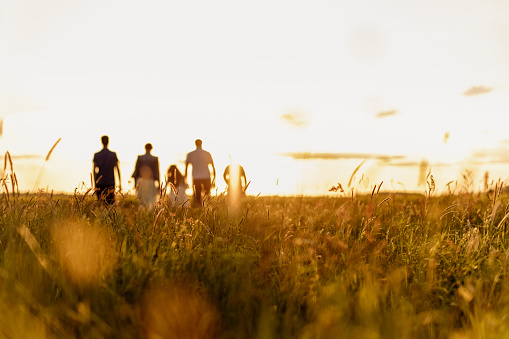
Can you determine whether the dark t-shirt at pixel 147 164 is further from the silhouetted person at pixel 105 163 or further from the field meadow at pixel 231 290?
the field meadow at pixel 231 290

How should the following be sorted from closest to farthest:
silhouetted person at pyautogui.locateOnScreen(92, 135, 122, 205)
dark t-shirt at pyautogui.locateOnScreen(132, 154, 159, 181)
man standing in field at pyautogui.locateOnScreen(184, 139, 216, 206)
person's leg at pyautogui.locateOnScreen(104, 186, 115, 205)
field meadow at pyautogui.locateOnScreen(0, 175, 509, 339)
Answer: field meadow at pyautogui.locateOnScreen(0, 175, 509, 339) → person's leg at pyautogui.locateOnScreen(104, 186, 115, 205) → silhouetted person at pyautogui.locateOnScreen(92, 135, 122, 205) → dark t-shirt at pyautogui.locateOnScreen(132, 154, 159, 181) → man standing in field at pyautogui.locateOnScreen(184, 139, 216, 206)

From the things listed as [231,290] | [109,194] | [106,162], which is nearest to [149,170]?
[106,162]

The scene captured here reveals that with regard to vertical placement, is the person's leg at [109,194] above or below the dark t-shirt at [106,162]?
below

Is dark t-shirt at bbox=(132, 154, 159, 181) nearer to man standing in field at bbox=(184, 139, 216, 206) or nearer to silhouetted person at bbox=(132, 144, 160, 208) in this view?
silhouetted person at bbox=(132, 144, 160, 208)

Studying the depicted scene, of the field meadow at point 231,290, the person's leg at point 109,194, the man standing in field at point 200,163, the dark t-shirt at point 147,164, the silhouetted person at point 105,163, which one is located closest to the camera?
the field meadow at point 231,290

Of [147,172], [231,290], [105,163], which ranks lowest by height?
[231,290]

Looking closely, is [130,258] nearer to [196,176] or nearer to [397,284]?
[397,284]

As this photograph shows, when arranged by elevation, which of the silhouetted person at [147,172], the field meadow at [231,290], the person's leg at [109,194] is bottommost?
the field meadow at [231,290]

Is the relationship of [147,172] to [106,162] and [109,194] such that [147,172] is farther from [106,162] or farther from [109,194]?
[109,194]

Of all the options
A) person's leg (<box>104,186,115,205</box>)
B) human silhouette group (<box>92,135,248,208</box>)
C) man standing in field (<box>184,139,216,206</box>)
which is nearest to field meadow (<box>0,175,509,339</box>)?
person's leg (<box>104,186,115,205</box>)

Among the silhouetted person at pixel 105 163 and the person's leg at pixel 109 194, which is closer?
the person's leg at pixel 109 194

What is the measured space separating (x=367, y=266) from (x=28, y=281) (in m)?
2.70

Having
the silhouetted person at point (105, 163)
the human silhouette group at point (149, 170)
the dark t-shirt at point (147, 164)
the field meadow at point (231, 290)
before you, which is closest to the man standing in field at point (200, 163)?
the human silhouette group at point (149, 170)

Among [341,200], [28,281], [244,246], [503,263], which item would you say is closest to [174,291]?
[28,281]
